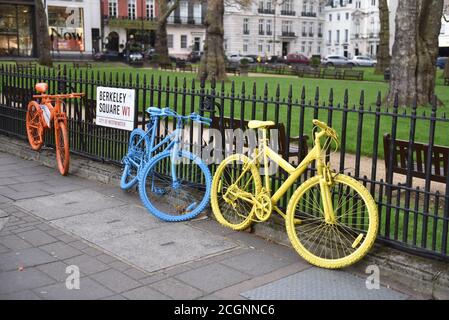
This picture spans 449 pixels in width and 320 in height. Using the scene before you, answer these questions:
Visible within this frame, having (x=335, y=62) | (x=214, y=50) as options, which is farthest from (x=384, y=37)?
(x=335, y=62)

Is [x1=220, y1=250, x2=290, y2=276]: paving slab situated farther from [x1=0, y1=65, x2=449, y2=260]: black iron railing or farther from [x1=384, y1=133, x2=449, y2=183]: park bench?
[x1=384, y1=133, x2=449, y2=183]: park bench

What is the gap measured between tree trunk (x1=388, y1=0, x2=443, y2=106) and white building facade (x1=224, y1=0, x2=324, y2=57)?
227 ft

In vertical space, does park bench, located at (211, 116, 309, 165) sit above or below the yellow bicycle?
above

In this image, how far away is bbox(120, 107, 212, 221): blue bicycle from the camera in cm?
628

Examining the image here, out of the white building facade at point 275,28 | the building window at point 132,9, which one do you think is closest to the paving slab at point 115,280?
the building window at point 132,9

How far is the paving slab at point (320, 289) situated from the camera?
14.4 ft

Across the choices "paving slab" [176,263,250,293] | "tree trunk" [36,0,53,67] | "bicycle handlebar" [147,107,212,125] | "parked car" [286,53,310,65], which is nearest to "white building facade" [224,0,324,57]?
"parked car" [286,53,310,65]

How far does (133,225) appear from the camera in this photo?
607 centimetres

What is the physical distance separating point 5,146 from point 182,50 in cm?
7228

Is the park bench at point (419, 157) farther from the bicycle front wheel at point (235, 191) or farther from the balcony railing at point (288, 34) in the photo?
the balcony railing at point (288, 34)

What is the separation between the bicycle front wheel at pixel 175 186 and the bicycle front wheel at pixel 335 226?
1274mm

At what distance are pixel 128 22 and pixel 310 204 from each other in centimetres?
6759
